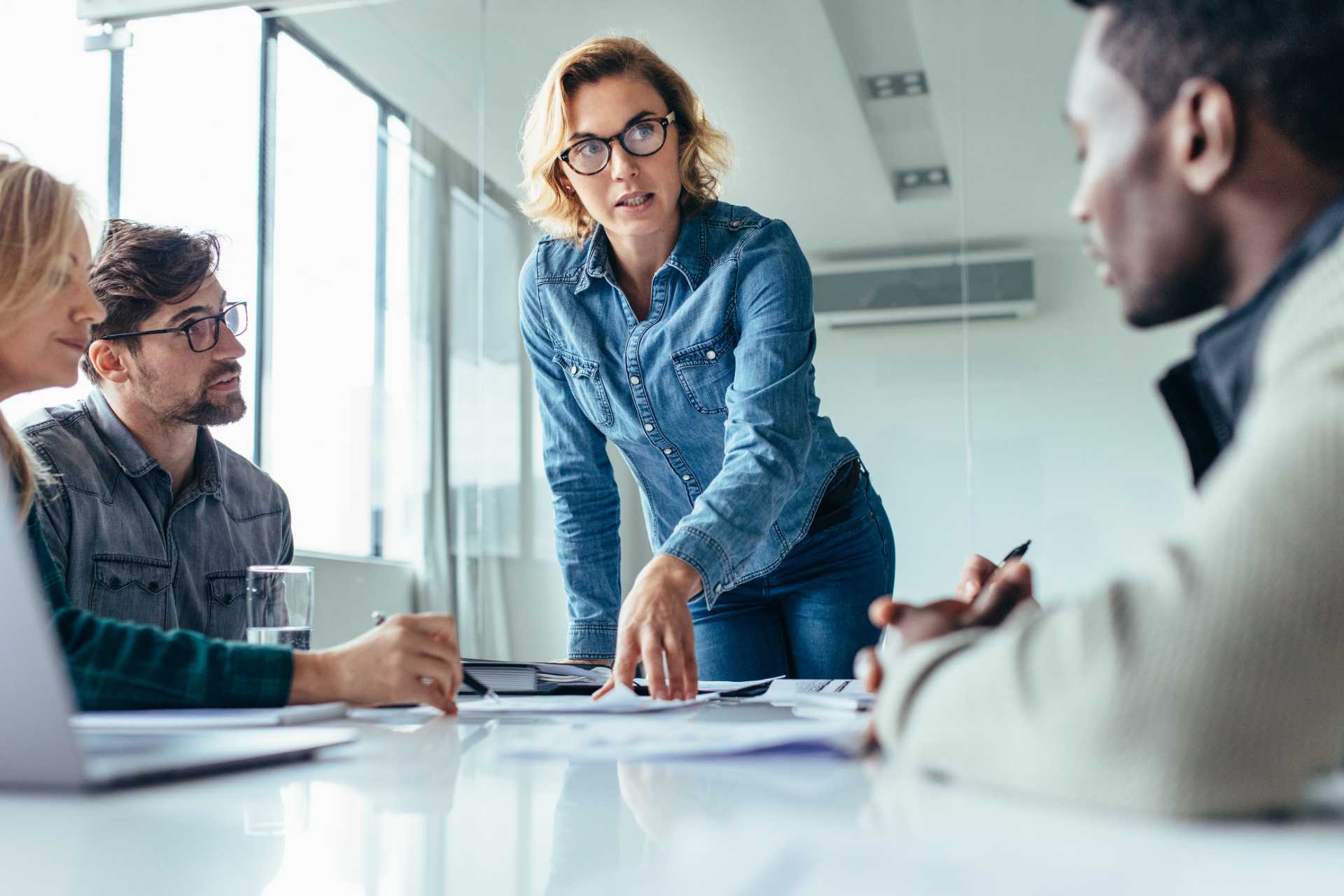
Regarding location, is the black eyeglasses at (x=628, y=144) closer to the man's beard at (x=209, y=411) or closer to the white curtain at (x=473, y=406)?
the man's beard at (x=209, y=411)

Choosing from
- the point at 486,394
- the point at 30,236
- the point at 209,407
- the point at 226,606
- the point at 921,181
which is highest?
the point at 921,181

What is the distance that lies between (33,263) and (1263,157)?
4.71 feet

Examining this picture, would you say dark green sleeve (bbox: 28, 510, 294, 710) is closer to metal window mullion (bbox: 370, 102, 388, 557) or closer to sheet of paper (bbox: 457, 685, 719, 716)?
sheet of paper (bbox: 457, 685, 719, 716)

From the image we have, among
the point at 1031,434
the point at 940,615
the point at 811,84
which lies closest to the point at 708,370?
the point at 940,615

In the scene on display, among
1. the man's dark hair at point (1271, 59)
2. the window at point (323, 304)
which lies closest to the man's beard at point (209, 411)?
the man's dark hair at point (1271, 59)

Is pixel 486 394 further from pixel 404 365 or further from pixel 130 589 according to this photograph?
pixel 130 589

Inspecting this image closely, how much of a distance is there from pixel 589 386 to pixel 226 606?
69cm

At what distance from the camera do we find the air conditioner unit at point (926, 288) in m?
3.61

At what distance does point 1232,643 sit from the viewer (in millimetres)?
406

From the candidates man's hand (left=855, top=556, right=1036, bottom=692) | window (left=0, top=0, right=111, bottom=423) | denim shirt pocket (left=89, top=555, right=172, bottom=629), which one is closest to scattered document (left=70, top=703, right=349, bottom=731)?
man's hand (left=855, top=556, right=1036, bottom=692)

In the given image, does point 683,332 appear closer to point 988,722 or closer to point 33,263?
point 33,263

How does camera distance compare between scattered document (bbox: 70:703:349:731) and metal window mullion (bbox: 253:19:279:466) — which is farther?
metal window mullion (bbox: 253:19:279:466)

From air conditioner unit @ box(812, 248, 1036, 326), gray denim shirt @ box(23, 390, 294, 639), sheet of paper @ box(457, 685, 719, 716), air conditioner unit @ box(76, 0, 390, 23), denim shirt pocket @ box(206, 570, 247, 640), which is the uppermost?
air conditioner unit @ box(76, 0, 390, 23)

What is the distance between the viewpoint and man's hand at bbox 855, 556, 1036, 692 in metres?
0.65
